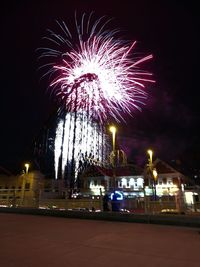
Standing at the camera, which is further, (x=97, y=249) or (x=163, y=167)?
(x=163, y=167)

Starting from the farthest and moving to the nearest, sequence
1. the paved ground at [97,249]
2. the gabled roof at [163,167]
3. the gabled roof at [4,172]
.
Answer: the gabled roof at [4,172], the gabled roof at [163,167], the paved ground at [97,249]

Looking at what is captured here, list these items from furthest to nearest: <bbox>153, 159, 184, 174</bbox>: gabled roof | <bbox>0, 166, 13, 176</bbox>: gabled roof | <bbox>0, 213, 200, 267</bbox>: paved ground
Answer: <bbox>0, 166, 13, 176</bbox>: gabled roof, <bbox>153, 159, 184, 174</bbox>: gabled roof, <bbox>0, 213, 200, 267</bbox>: paved ground

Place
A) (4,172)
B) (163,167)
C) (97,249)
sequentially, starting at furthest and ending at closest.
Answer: (4,172) < (163,167) < (97,249)

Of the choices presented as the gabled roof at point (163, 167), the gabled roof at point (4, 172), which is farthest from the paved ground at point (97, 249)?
the gabled roof at point (4, 172)

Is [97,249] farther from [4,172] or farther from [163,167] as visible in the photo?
[4,172]

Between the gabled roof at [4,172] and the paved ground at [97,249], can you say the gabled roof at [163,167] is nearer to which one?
the gabled roof at [4,172]

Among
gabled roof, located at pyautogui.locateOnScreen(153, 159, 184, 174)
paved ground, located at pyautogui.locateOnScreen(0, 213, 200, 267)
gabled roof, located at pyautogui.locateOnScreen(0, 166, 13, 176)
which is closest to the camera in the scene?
paved ground, located at pyautogui.locateOnScreen(0, 213, 200, 267)

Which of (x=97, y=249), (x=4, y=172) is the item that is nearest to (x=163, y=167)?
(x=4, y=172)

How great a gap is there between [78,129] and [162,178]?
2798cm

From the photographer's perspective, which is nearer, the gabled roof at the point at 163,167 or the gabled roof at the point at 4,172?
the gabled roof at the point at 163,167

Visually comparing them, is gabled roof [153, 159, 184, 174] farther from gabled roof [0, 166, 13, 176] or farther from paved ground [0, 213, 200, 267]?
paved ground [0, 213, 200, 267]

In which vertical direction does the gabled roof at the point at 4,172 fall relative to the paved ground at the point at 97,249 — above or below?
above

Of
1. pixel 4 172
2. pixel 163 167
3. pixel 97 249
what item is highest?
pixel 163 167

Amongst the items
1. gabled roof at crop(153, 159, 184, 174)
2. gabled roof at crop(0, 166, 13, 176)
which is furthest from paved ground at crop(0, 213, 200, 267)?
gabled roof at crop(0, 166, 13, 176)
